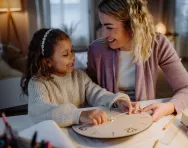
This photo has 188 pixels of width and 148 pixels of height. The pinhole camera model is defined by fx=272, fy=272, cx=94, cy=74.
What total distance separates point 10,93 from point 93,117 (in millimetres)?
2207

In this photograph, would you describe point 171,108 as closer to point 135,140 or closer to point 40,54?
point 135,140

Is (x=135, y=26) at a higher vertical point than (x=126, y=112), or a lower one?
higher

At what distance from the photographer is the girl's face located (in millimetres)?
1225

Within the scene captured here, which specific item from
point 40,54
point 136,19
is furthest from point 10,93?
point 136,19

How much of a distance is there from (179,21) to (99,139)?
4673 millimetres

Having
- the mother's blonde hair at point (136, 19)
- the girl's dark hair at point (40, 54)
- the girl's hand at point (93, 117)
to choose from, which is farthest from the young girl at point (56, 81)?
the mother's blonde hair at point (136, 19)

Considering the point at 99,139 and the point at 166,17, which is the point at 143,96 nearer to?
the point at 99,139

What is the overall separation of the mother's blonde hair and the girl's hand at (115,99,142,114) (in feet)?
1.12

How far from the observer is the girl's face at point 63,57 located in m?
1.22

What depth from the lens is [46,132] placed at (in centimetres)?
80

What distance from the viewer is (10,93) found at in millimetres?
2980

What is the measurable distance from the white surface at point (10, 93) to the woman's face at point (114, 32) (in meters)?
1.77

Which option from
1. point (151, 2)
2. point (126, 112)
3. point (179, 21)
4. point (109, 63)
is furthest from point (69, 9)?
point (126, 112)

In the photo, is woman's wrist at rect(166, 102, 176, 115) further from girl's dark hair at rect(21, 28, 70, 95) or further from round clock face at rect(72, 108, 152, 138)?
girl's dark hair at rect(21, 28, 70, 95)
